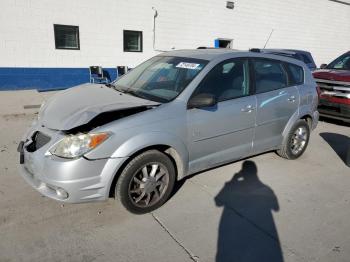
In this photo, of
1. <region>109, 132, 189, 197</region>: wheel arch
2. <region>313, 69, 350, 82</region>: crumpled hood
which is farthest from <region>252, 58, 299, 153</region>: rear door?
<region>313, 69, 350, 82</region>: crumpled hood

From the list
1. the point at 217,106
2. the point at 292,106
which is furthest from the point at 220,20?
the point at 217,106

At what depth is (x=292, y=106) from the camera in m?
4.82

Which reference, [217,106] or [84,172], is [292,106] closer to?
[217,106]

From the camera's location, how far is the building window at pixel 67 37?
Answer: 1059 cm

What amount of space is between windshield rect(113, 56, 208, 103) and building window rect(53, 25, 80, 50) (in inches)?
281

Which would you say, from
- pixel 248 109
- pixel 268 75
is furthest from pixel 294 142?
pixel 248 109

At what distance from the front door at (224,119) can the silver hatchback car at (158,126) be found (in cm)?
1

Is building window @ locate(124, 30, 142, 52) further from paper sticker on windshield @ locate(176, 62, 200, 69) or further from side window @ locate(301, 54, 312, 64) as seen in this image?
paper sticker on windshield @ locate(176, 62, 200, 69)

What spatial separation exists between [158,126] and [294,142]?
9.24 feet

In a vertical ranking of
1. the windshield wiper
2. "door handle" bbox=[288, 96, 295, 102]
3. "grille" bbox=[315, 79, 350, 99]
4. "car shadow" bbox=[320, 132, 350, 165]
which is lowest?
"car shadow" bbox=[320, 132, 350, 165]


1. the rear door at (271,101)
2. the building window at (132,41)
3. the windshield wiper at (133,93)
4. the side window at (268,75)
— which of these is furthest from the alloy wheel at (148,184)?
the building window at (132,41)

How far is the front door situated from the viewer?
146 inches

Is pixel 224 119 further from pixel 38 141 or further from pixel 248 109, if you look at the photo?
pixel 38 141

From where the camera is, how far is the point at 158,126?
3322 millimetres
